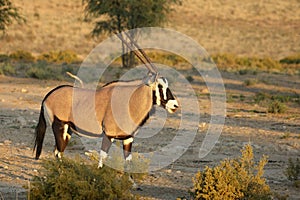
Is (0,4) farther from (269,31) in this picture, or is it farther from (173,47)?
(269,31)

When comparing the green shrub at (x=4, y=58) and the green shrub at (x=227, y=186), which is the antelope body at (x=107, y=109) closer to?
the green shrub at (x=227, y=186)

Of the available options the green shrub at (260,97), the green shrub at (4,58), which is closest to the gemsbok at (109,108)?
the green shrub at (260,97)

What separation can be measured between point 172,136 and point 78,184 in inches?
273

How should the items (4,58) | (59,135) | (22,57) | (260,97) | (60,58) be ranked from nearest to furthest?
(59,135)
(260,97)
(4,58)
(22,57)
(60,58)

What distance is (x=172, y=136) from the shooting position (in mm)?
14469

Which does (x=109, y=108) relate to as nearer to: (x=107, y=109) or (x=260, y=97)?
(x=107, y=109)

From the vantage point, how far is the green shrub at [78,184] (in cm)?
770

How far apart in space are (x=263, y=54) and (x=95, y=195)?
42340 mm

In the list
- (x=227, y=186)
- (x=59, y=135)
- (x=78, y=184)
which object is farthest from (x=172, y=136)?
(x=78, y=184)

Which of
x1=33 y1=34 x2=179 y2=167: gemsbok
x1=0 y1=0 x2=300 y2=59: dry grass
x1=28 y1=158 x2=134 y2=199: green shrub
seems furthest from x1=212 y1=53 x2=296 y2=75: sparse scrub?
x1=28 y1=158 x2=134 y2=199: green shrub

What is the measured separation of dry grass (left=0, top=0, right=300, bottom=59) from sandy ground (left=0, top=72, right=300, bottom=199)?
1012 inches

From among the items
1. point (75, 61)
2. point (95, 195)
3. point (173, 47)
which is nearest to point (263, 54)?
point (173, 47)

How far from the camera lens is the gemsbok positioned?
930 centimetres

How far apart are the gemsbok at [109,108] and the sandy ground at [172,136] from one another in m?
0.83
